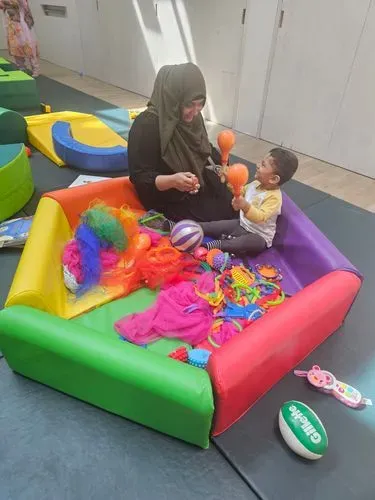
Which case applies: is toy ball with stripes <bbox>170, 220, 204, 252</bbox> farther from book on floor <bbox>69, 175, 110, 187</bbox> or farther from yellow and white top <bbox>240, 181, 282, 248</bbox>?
book on floor <bbox>69, 175, 110, 187</bbox>

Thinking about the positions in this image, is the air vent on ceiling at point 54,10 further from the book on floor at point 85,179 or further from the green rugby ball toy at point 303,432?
the green rugby ball toy at point 303,432

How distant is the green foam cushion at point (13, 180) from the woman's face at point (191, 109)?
3.18 feet

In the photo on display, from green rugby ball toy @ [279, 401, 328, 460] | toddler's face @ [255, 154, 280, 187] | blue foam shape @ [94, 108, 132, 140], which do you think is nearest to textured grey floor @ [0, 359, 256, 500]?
green rugby ball toy @ [279, 401, 328, 460]

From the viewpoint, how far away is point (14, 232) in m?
1.78

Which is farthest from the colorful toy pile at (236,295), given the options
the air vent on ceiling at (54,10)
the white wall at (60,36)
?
the air vent on ceiling at (54,10)

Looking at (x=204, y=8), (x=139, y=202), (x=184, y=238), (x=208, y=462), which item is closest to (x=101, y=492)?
(x=208, y=462)

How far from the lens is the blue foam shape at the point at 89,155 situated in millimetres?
2463

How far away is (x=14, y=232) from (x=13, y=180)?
32cm

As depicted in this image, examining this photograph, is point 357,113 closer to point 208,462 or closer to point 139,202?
point 139,202

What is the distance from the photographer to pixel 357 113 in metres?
2.80

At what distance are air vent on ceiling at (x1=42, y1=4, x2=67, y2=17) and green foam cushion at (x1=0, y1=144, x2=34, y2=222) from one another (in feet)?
→ 15.8

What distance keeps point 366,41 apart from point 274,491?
2.88 metres

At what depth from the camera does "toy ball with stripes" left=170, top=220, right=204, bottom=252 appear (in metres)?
1.54

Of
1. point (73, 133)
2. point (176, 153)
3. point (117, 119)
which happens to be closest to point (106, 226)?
point (176, 153)
